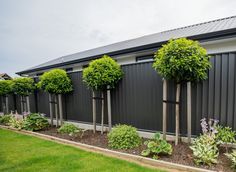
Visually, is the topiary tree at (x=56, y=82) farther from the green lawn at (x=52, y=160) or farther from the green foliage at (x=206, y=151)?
the green foliage at (x=206, y=151)

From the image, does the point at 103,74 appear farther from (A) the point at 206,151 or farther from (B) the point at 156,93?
(A) the point at 206,151

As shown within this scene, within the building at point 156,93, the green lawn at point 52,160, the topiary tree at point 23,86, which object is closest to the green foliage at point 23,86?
the topiary tree at point 23,86

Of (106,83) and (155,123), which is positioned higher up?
(106,83)

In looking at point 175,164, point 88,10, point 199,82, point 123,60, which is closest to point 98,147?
point 175,164

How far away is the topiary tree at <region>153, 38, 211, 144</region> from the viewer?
3305mm

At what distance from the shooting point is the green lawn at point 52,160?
10.5 feet

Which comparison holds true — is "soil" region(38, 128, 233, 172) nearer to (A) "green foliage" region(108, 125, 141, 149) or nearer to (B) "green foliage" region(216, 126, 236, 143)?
(A) "green foliage" region(108, 125, 141, 149)

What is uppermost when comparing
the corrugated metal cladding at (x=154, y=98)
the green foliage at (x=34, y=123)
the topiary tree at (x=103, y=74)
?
the topiary tree at (x=103, y=74)

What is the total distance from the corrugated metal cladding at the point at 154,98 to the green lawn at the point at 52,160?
5.09 feet

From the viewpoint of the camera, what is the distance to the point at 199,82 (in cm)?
367

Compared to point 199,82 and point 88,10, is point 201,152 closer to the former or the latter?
point 199,82

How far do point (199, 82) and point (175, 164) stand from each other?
186 centimetres

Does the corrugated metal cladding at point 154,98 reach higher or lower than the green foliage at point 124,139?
higher

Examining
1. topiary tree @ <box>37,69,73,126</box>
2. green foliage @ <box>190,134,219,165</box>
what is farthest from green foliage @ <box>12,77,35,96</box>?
green foliage @ <box>190,134,219,165</box>
